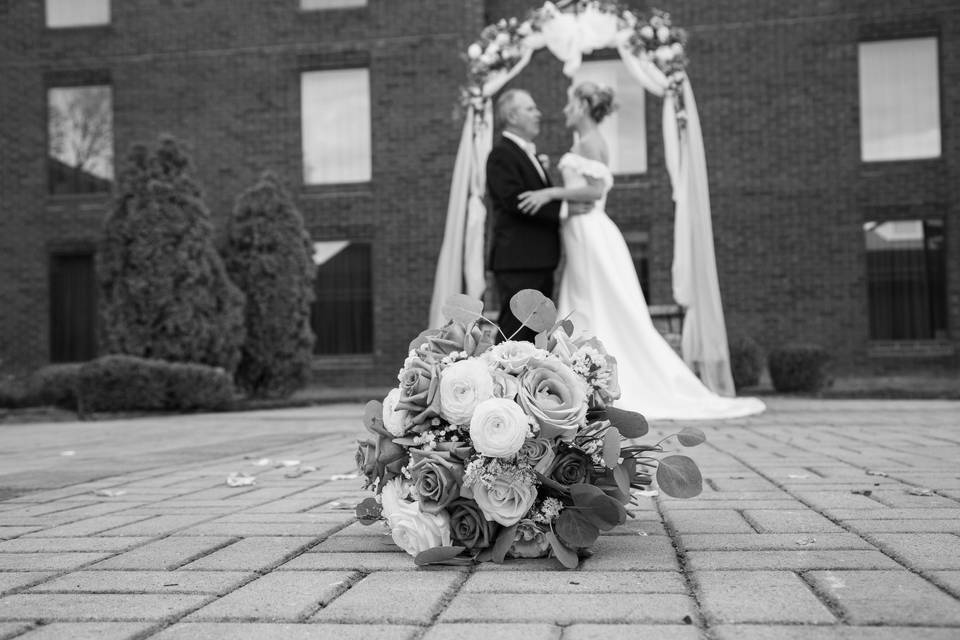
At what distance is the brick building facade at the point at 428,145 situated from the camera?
572 inches

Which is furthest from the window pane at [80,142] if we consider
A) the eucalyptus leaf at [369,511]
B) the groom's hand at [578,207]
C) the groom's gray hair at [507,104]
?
the eucalyptus leaf at [369,511]

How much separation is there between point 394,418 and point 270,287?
11.1 m

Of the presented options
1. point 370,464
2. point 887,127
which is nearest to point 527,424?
point 370,464

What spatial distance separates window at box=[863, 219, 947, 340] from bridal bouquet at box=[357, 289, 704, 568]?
13283 mm

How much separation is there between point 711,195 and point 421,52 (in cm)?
519

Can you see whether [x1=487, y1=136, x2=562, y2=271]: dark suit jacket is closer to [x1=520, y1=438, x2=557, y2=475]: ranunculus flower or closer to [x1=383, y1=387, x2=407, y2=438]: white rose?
[x1=383, y1=387, x2=407, y2=438]: white rose

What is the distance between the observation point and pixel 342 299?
15.8 metres

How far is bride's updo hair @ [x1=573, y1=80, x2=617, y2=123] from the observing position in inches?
292

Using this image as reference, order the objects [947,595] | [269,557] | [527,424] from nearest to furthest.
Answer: [947,595], [527,424], [269,557]

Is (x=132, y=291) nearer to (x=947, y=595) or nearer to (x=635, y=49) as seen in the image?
(x=635, y=49)

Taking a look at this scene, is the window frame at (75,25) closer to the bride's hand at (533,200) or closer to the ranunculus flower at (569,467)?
the bride's hand at (533,200)

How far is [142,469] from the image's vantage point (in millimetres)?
4953

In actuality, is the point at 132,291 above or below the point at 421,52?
below

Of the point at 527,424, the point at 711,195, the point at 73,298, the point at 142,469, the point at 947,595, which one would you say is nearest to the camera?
the point at 947,595
